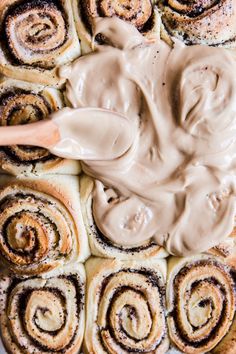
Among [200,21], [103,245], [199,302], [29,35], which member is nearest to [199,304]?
[199,302]

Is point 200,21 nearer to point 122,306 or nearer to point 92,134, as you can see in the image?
point 92,134

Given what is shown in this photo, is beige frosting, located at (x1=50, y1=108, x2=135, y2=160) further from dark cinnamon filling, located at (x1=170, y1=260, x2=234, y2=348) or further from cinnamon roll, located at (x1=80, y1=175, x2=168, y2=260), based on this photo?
dark cinnamon filling, located at (x1=170, y1=260, x2=234, y2=348)

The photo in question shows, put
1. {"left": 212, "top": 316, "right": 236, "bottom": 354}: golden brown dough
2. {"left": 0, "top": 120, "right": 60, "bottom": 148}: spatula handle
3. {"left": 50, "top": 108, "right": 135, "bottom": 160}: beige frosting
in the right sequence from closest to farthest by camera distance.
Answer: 1. {"left": 0, "top": 120, "right": 60, "bottom": 148}: spatula handle
2. {"left": 50, "top": 108, "right": 135, "bottom": 160}: beige frosting
3. {"left": 212, "top": 316, "right": 236, "bottom": 354}: golden brown dough

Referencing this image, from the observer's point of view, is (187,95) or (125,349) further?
(125,349)

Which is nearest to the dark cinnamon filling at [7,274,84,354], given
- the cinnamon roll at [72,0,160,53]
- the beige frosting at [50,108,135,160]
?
the beige frosting at [50,108,135,160]

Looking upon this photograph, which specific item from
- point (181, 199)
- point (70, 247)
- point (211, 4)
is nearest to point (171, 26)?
point (211, 4)

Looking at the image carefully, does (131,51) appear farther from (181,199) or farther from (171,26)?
(181,199)
